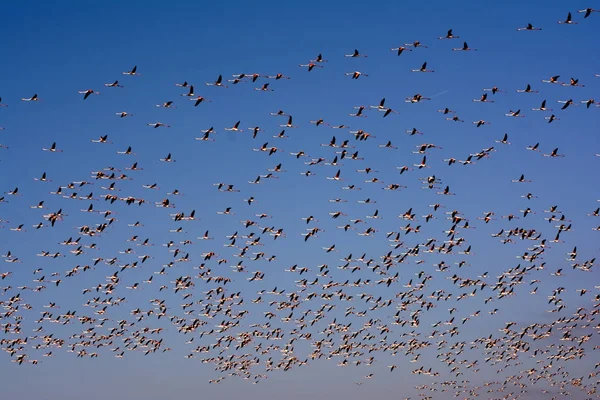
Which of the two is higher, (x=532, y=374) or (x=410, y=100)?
(x=410, y=100)

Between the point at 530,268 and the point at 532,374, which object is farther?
the point at 532,374

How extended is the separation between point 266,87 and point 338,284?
124 ft

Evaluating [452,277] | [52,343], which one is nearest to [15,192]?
[52,343]

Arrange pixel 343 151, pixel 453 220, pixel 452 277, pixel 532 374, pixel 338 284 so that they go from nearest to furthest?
pixel 343 151 < pixel 453 220 < pixel 452 277 < pixel 338 284 < pixel 532 374

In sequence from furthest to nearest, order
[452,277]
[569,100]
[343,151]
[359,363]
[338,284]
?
[359,363] < [338,284] < [452,277] < [343,151] < [569,100]

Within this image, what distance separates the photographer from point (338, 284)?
101 meters

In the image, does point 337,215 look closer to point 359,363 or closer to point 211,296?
point 211,296

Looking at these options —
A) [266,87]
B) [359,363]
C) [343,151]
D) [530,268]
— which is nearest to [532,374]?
[359,363]

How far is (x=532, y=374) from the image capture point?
12975 cm

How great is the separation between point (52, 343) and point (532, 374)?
2904 inches

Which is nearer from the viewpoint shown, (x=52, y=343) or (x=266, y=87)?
(x=266, y=87)

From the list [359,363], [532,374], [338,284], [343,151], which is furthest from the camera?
[532,374]

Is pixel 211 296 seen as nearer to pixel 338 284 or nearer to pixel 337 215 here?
pixel 338 284

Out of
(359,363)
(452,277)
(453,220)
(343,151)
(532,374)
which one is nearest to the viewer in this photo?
(343,151)
